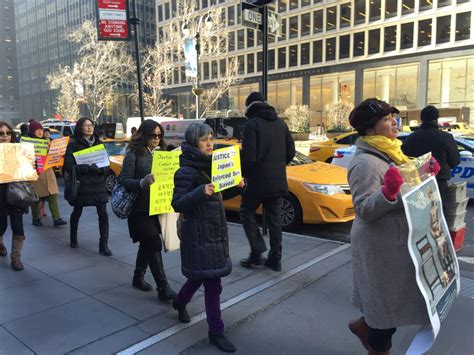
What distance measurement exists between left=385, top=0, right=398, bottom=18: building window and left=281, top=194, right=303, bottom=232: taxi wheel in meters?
43.7

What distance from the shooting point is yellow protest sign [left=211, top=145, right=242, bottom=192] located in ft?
10.1

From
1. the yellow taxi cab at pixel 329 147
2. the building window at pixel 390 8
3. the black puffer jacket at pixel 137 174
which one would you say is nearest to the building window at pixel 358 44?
the building window at pixel 390 8

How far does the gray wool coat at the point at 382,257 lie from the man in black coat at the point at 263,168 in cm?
230

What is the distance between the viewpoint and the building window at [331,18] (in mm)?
48156

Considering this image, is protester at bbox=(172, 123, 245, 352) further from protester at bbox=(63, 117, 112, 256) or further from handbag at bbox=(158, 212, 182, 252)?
protester at bbox=(63, 117, 112, 256)

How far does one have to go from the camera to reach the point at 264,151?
475 centimetres

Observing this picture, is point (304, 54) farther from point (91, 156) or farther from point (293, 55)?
point (91, 156)

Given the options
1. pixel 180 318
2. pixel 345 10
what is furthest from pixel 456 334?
pixel 345 10

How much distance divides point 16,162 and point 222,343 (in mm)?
3306

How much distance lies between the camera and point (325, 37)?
160 feet

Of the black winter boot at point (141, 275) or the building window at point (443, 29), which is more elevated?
the building window at point (443, 29)

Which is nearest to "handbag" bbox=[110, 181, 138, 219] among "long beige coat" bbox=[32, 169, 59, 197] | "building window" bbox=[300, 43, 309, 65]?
"long beige coat" bbox=[32, 169, 59, 197]

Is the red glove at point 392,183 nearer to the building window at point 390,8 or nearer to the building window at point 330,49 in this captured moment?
the building window at point 390,8

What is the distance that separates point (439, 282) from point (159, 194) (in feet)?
7.96
